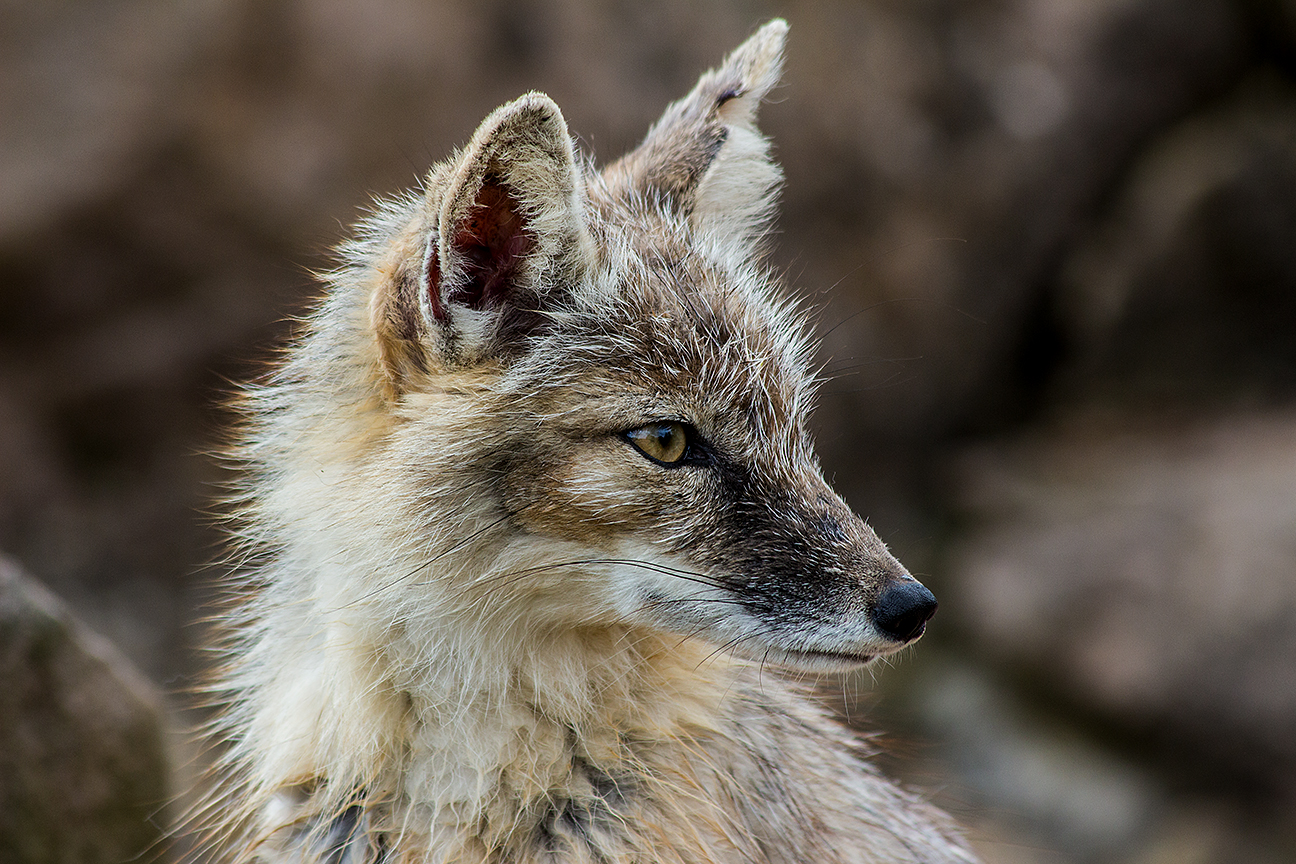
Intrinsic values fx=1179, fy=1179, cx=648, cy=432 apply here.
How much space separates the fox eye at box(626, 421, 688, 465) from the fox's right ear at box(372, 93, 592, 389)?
45cm

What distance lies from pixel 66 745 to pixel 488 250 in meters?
2.28

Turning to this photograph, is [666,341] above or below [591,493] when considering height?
above

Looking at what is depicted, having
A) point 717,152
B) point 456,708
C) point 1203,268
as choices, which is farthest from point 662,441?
point 1203,268

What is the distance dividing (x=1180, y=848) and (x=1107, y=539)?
2289 millimetres

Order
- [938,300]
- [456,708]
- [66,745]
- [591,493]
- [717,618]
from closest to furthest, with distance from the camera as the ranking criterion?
[591,493]
[717,618]
[456,708]
[66,745]
[938,300]

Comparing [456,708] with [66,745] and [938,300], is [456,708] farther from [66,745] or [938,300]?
[938,300]

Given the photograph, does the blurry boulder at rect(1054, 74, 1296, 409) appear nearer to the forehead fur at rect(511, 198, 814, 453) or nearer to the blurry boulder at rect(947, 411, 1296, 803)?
the blurry boulder at rect(947, 411, 1296, 803)

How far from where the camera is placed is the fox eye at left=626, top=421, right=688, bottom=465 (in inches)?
125

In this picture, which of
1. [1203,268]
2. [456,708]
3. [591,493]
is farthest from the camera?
[1203,268]

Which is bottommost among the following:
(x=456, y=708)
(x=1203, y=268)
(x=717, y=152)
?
(x=456, y=708)

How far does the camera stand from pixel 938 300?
32.4ft

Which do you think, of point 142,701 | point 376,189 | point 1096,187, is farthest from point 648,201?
point 1096,187

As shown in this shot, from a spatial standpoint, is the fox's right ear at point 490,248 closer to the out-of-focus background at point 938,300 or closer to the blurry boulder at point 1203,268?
the out-of-focus background at point 938,300

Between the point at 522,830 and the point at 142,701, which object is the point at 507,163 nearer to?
the point at 522,830
